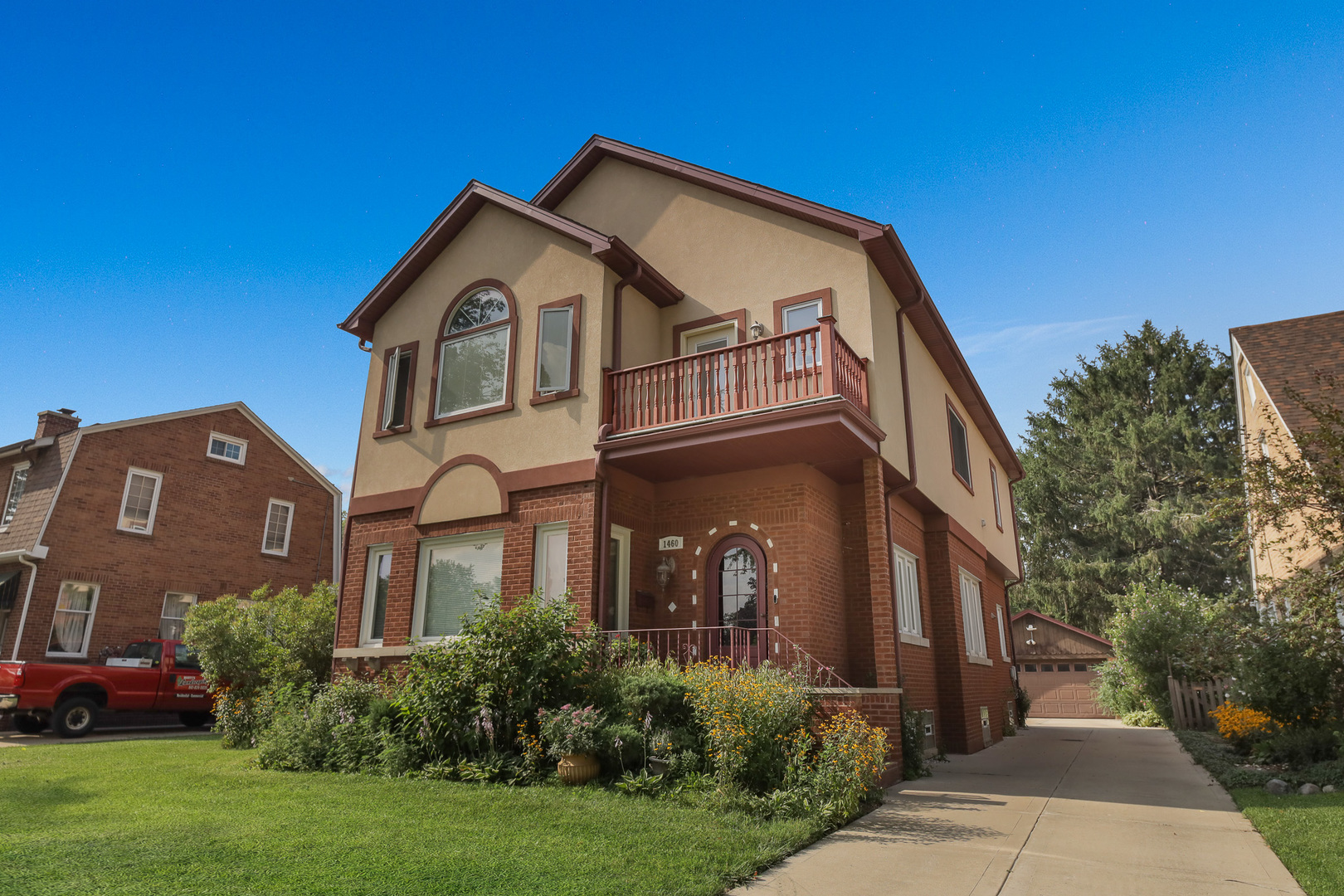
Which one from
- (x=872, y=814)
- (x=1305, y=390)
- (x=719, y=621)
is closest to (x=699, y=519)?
(x=719, y=621)

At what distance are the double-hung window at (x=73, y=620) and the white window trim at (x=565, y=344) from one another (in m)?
15.3

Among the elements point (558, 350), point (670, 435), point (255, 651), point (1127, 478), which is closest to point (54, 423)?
point (255, 651)

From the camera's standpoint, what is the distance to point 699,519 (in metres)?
11.9

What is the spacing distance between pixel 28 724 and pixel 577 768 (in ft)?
44.6

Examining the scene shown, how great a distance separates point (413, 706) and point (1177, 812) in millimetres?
8217

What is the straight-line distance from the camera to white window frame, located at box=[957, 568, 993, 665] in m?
15.5

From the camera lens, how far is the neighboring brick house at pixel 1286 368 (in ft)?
49.0

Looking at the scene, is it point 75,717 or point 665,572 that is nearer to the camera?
point 665,572

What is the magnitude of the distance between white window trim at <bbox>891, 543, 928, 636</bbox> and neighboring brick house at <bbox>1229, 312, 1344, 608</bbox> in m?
6.21

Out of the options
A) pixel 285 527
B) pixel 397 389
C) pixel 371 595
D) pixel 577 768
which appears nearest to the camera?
pixel 577 768

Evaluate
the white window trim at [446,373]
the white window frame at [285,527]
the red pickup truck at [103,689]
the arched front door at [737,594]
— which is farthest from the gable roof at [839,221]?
the white window frame at [285,527]

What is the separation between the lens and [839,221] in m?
11.7

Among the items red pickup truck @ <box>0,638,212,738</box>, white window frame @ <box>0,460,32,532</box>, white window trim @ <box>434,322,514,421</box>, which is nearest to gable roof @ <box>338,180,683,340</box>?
white window trim @ <box>434,322,514,421</box>

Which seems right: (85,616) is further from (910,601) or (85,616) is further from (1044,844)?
(1044,844)
